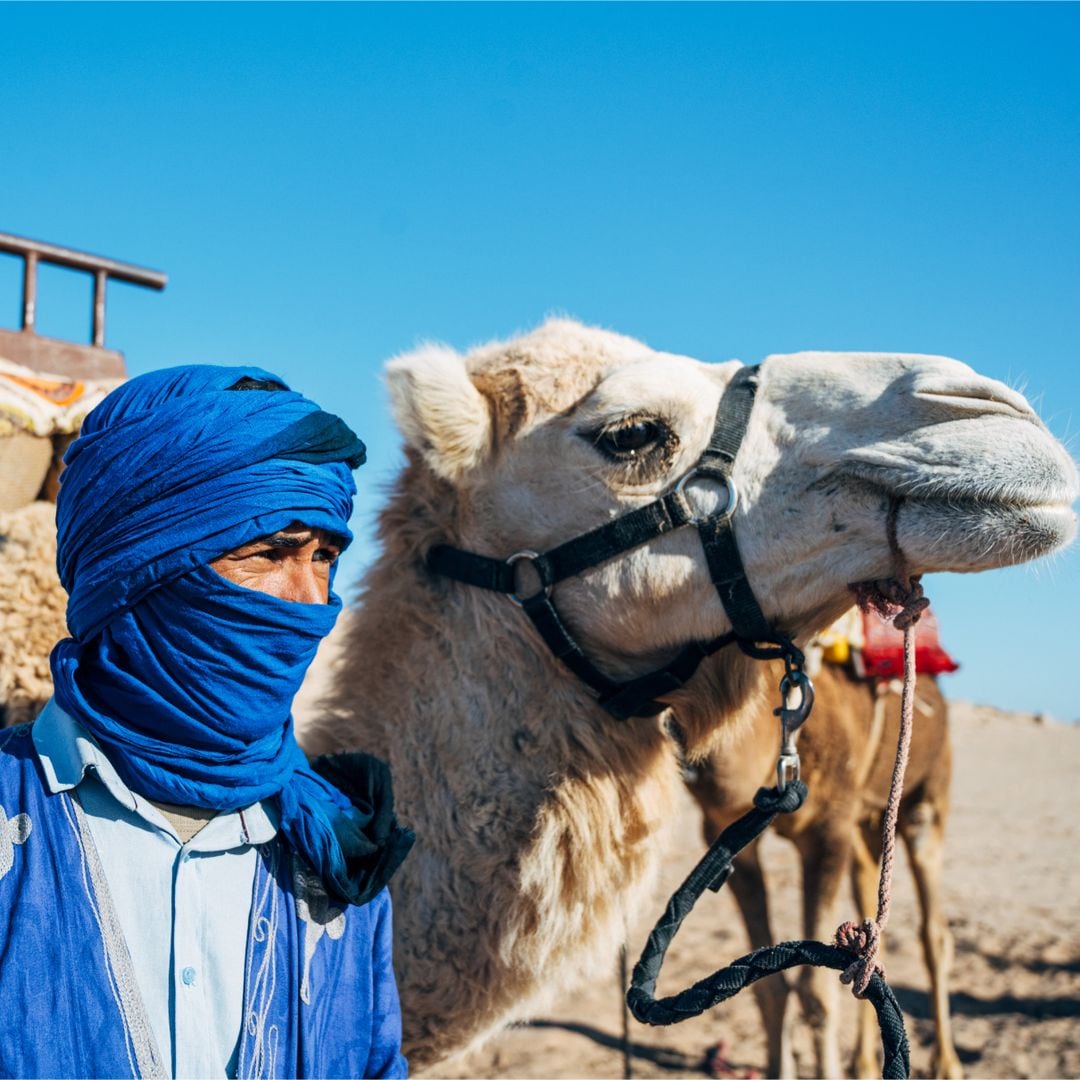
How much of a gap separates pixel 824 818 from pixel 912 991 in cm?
218

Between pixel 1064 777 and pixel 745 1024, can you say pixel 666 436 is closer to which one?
pixel 745 1024

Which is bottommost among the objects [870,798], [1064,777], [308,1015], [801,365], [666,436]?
[1064,777]

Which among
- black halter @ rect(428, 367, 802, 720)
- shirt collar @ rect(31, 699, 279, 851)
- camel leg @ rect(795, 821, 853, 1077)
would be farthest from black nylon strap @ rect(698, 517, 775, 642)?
camel leg @ rect(795, 821, 853, 1077)

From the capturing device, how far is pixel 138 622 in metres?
1.57

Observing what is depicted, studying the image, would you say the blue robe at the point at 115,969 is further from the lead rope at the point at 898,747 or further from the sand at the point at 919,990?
the sand at the point at 919,990

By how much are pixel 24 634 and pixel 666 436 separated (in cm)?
161

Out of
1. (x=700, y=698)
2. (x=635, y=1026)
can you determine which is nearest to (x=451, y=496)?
(x=700, y=698)

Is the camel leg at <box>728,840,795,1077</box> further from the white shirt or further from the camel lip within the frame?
the white shirt

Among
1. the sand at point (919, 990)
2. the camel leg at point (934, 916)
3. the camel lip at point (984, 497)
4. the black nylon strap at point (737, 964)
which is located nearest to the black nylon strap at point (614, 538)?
the camel lip at point (984, 497)

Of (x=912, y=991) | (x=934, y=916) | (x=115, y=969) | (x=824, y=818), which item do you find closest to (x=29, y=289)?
(x=115, y=969)

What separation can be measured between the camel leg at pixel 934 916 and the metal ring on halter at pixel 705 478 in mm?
3901

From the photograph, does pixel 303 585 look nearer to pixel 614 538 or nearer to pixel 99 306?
pixel 614 538

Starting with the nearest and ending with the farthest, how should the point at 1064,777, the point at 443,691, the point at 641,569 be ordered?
the point at 641,569, the point at 443,691, the point at 1064,777

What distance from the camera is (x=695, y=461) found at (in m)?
2.33
